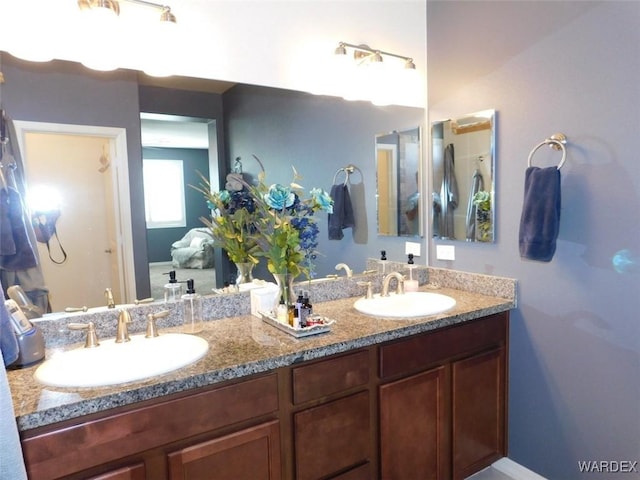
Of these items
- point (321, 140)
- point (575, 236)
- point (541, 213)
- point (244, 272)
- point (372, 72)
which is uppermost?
point (372, 72)

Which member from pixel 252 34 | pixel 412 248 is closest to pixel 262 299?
pixel 412 248

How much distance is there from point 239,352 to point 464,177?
59.6 inches

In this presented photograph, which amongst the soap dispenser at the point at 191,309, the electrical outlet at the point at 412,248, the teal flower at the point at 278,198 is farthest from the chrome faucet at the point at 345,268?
the soap dispenser at the point at 191,309

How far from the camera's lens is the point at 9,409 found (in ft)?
2.85

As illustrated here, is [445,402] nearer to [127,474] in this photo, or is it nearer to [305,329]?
[305,329]

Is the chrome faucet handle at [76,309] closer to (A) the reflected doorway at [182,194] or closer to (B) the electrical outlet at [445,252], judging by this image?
(A) the reflected doorway at [182,194]

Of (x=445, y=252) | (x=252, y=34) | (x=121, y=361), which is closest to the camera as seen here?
(x=121, y=361)

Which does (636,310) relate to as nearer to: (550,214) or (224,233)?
(550,214)

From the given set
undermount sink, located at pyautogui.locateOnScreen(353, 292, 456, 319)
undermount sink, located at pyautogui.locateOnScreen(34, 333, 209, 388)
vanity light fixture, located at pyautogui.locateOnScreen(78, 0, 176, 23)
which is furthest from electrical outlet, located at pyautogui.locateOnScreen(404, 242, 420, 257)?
vanity light fixture, located at pyautogui.locateOnScreen(78, 0, 176, 23)

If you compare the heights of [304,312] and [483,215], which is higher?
[483,215]

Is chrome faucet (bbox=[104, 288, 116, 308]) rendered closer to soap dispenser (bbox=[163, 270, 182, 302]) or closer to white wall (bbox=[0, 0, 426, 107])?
soap dispenser (bbox=[163, 270, 182, 302])

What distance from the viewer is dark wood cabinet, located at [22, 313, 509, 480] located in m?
1.08

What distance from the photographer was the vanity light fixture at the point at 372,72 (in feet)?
6.82

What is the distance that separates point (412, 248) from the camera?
2.43 m
